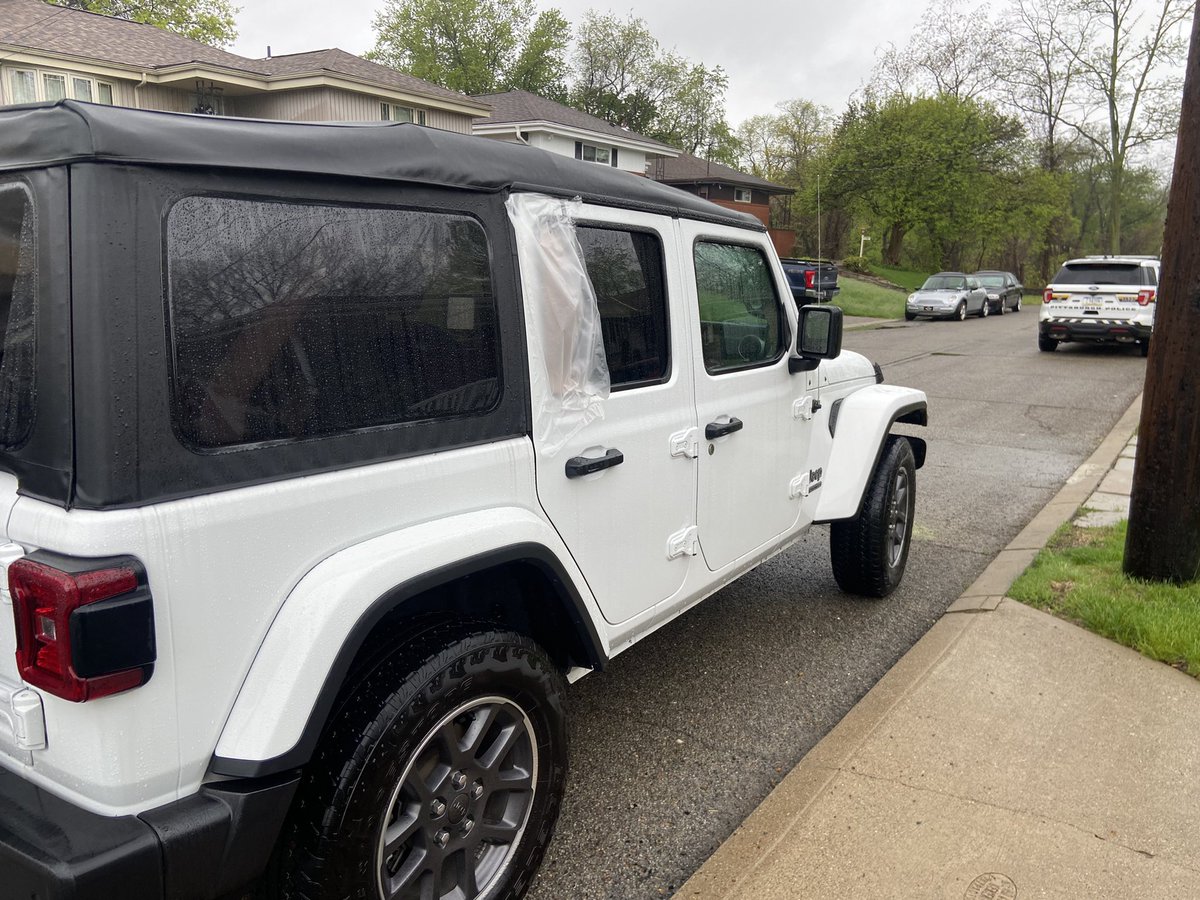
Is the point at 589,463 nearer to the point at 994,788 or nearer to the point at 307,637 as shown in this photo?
the point at 307,637

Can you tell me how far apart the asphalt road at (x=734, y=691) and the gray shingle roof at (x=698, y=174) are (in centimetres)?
4208

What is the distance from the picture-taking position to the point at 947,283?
2953 cm

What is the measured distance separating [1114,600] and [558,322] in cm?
→ 334

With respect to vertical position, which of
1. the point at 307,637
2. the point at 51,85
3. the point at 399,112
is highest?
the point at 399,112

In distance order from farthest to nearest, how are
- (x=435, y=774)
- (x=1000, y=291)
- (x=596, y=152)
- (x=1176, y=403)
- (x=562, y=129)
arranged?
(x=596, y=152) < (x=562, y=129) < (x=1000, y=291) < (x=1176, y=403) < (x=435, y=774)

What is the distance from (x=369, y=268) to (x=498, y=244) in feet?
1.33

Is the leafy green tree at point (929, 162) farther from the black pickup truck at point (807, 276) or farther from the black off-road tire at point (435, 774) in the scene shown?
the black off-road tire at point (435, 774)

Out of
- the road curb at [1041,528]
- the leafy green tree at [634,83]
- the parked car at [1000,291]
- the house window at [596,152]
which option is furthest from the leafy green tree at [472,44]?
the road curb at [1041,528]

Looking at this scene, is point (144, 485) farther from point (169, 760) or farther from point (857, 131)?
point (857, 131)

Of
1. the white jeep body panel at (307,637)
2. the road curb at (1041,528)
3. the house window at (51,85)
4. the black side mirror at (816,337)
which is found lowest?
the road curb at (1041,528)

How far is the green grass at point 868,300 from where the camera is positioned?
30.5 m

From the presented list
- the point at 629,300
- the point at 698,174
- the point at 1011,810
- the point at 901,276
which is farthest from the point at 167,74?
the point at 901,276

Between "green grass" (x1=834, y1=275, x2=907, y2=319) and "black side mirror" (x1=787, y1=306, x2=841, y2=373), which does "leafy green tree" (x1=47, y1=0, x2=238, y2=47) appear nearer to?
"green grass" (x1=834, y1=275, x2=907, y2=319)

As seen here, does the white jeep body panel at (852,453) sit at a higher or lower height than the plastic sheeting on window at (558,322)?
lower
